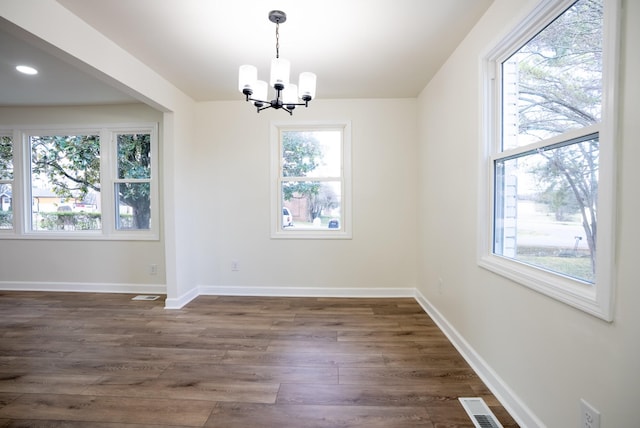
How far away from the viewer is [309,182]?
371 centimetres

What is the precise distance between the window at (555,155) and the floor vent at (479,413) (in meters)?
0.78

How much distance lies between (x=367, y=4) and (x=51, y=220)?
486 cm

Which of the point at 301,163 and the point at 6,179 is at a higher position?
the point at 301,163

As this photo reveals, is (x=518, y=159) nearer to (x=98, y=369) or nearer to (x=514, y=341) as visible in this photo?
(x=514, y=341)

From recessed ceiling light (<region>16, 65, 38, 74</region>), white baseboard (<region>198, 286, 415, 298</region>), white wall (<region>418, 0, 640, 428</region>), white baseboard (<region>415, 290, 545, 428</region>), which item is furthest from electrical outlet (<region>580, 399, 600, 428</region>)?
recessed ceiling light (<region>16, 65, 38, 74</region>)

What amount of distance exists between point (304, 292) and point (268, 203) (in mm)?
1254

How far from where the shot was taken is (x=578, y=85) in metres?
1.30

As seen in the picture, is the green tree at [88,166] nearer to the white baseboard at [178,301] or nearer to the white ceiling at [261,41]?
the white ceiling at [261,41]

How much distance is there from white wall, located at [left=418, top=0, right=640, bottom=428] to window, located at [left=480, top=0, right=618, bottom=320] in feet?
0.18

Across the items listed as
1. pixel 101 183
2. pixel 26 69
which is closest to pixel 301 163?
pixel 101 183

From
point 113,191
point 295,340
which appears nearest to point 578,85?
point 295,340

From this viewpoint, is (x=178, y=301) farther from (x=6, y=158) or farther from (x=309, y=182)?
(x=6, y=158)

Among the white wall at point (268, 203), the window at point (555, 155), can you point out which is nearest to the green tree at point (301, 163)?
the white wall at point (268, 203)

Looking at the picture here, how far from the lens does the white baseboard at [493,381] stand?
4.95 feet
